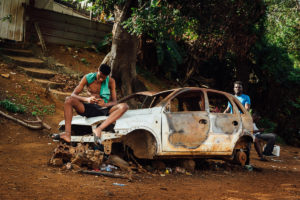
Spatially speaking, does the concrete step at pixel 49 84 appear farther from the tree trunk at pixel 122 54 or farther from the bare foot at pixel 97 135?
the bare foot at pixel 97 135

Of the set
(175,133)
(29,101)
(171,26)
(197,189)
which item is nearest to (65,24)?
(29,101)

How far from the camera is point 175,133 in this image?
630cm

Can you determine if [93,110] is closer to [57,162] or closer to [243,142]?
[57,162]

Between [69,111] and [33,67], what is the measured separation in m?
7.57

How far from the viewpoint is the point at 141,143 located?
6363mm

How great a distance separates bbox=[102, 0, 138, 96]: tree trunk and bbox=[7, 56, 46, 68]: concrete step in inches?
113

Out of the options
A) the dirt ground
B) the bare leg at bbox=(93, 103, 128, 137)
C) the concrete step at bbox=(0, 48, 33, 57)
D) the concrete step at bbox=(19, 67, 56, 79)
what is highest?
the concrete step at bbox=(0, 48, 33, 57)

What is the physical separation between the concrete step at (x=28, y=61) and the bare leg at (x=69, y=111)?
7.30 meters

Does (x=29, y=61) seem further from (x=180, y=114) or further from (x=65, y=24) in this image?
(x=180, y=114)

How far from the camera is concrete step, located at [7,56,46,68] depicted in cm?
1247

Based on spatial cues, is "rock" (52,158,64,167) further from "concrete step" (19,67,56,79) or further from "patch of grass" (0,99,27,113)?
"concrete step" (19,67,56,79)

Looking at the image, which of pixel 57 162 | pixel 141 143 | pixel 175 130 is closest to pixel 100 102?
pixel 141 143

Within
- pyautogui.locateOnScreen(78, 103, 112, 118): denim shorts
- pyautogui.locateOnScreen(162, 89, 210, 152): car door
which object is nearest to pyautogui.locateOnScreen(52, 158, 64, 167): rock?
pyautogui.locateOnScreen(78, 103, 112, 118): denim shorts

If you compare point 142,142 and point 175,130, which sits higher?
point 175,130
